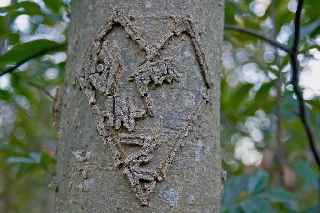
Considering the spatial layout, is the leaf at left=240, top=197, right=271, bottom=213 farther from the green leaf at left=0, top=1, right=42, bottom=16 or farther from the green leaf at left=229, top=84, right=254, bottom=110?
the green leaf at left=0, top=1, right=42, bottom=16

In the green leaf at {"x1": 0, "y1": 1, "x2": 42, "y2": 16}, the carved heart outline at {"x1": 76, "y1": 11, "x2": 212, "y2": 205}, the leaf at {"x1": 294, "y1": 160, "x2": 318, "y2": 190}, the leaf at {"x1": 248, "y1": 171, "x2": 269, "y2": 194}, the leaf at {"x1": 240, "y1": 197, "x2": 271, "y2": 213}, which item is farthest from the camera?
the leaf at {"x1": 294, "y1": 160, "x2": 318, "y2": 190}

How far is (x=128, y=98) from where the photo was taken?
56cm

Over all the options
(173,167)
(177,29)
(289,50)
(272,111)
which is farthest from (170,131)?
(272,111)

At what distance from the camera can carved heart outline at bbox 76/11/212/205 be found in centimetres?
53

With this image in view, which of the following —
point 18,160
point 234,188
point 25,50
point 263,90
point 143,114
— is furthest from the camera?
point 234,188

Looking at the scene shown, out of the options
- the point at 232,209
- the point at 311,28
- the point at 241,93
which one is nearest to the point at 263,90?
the point at 241,93

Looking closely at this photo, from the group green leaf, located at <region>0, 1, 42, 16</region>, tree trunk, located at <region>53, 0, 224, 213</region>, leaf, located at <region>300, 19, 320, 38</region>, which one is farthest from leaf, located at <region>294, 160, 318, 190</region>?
green leaf, located at <region>0, 1, 42, 16</region>

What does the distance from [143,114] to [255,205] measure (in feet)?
2.69

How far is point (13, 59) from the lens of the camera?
934mm

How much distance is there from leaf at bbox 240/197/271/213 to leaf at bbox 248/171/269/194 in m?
0.08

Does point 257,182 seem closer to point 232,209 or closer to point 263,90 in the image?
point 232,209

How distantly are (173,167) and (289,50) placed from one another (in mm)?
516

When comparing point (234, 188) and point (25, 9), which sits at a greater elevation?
point (25, 9)

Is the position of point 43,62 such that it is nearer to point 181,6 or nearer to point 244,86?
point 244,86
